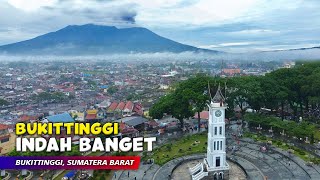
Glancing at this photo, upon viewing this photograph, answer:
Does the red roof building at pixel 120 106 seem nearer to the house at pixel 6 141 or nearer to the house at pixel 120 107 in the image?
the house at pixel 120 107

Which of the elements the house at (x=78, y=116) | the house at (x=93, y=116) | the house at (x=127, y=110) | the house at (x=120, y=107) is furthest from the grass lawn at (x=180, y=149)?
the house at (x=120, y=107)

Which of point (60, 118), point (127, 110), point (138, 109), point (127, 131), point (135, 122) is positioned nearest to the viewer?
point (127, 131)

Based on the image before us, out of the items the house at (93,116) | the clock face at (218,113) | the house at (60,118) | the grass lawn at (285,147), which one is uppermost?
the clock face at (218,113)

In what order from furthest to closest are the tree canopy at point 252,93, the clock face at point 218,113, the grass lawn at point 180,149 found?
the tree canopy at point 252,93 → the grass lawn at point 180,149 → the clock face at point 218,113

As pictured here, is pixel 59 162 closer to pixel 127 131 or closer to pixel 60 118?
pixel 127 131

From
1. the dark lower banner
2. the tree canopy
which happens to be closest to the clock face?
the dark lower banner

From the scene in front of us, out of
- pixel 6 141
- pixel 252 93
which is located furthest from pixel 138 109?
pixel 6 141

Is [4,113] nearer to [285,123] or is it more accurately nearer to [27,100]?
[27,100]

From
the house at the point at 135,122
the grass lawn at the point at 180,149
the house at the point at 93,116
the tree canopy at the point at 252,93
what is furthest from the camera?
the house at the point at 93,116
